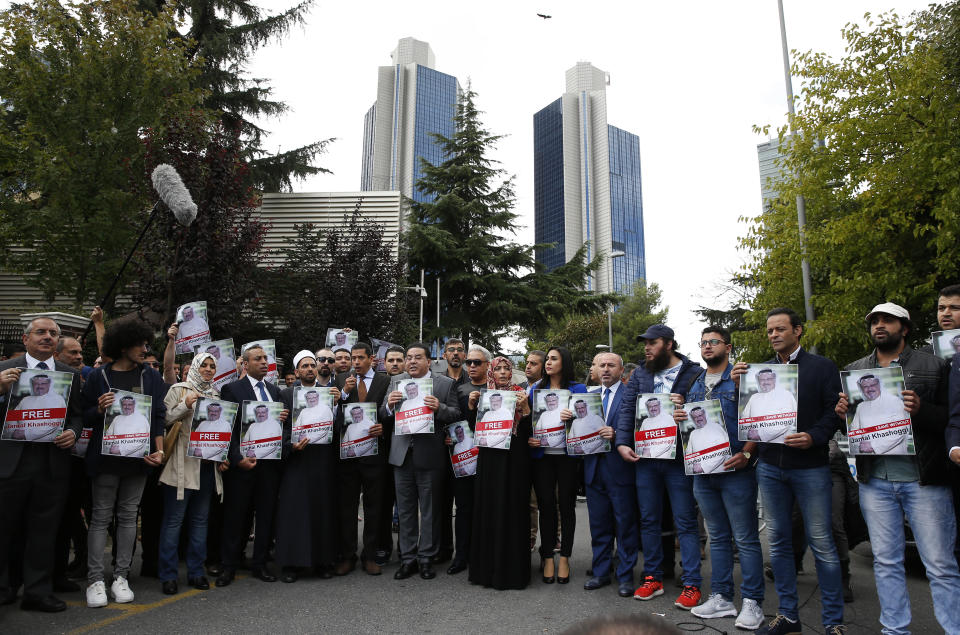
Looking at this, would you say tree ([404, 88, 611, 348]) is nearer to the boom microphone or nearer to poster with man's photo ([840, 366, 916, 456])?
the boom microphone

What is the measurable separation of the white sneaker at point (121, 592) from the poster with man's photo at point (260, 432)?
1.42m

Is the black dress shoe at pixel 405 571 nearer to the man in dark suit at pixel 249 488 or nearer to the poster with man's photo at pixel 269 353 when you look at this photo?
the man in dark suit at pixel 249 488

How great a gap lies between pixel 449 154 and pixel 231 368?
2340cm

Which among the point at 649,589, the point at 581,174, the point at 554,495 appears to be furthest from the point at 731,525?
the point at 581,174

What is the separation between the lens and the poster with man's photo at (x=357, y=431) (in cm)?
655

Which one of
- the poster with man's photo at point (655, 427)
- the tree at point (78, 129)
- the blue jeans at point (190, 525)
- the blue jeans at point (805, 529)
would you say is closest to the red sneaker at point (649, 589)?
the poster with man's photo at point (655, 427)

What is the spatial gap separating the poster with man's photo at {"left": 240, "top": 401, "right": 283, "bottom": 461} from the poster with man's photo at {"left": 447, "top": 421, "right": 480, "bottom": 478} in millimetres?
1789

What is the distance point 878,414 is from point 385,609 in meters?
4.05

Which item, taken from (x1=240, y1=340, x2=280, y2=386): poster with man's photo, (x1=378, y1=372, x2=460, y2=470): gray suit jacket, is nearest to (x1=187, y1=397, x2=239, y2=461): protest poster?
(x1=240, y1=340, x2=280, y2=386): poster with man's photo

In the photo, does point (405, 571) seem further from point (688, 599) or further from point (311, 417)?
point (688, 599)

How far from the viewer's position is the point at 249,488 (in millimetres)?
6309

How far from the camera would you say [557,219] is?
379ft

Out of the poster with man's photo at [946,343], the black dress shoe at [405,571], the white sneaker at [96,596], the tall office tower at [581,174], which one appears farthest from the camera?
the tall office tower at [581,174]

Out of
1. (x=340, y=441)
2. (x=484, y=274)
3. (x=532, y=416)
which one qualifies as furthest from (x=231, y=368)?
(x=484, y=274)
